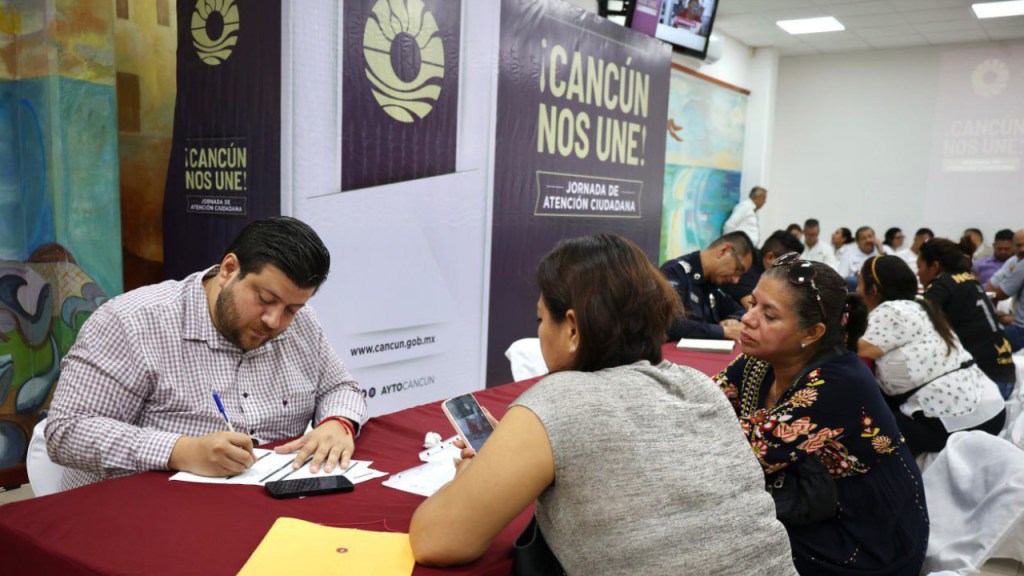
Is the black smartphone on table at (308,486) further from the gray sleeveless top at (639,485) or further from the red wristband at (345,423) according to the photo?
the gray sleeveless top at (639,485)

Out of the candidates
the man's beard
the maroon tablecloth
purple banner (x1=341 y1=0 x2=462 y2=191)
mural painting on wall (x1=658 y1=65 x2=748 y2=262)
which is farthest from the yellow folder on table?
mural painting on wall (x1=658 y1=65 x2=748 y2=262)

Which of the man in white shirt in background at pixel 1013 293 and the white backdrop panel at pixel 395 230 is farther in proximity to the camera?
the man in white shirt in background at pixel 1013 293

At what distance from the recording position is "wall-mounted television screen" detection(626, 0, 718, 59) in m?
6.87

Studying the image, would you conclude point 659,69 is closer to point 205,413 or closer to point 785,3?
point 785,3

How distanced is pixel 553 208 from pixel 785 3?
4969 millimetres

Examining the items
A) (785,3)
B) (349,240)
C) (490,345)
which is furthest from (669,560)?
(785,3)

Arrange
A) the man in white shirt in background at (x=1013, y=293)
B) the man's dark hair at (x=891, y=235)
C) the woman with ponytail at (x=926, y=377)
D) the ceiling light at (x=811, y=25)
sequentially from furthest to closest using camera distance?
1. the man's dark hair at (x=891, y=235)
2. the ceiling light at (x=811, y=25)
3. the man in white shirt in background at (x=1013, y=293)
4. the woman with ponytail at (x=926, y=377)

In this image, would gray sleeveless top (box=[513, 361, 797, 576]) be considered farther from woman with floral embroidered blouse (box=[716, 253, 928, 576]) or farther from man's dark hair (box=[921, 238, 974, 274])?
man's dark hair (box=[921, 238, 974, 274])

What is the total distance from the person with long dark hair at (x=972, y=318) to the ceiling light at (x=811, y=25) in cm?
544

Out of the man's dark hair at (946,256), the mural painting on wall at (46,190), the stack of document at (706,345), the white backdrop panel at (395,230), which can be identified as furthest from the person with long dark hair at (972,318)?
the mural painting on wall at (46,190)

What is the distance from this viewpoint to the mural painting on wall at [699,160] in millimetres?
8203

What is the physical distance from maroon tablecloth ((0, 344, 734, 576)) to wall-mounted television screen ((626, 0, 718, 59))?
632 cm

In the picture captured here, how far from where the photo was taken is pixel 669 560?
1057mm

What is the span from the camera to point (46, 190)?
3031 millimetres
